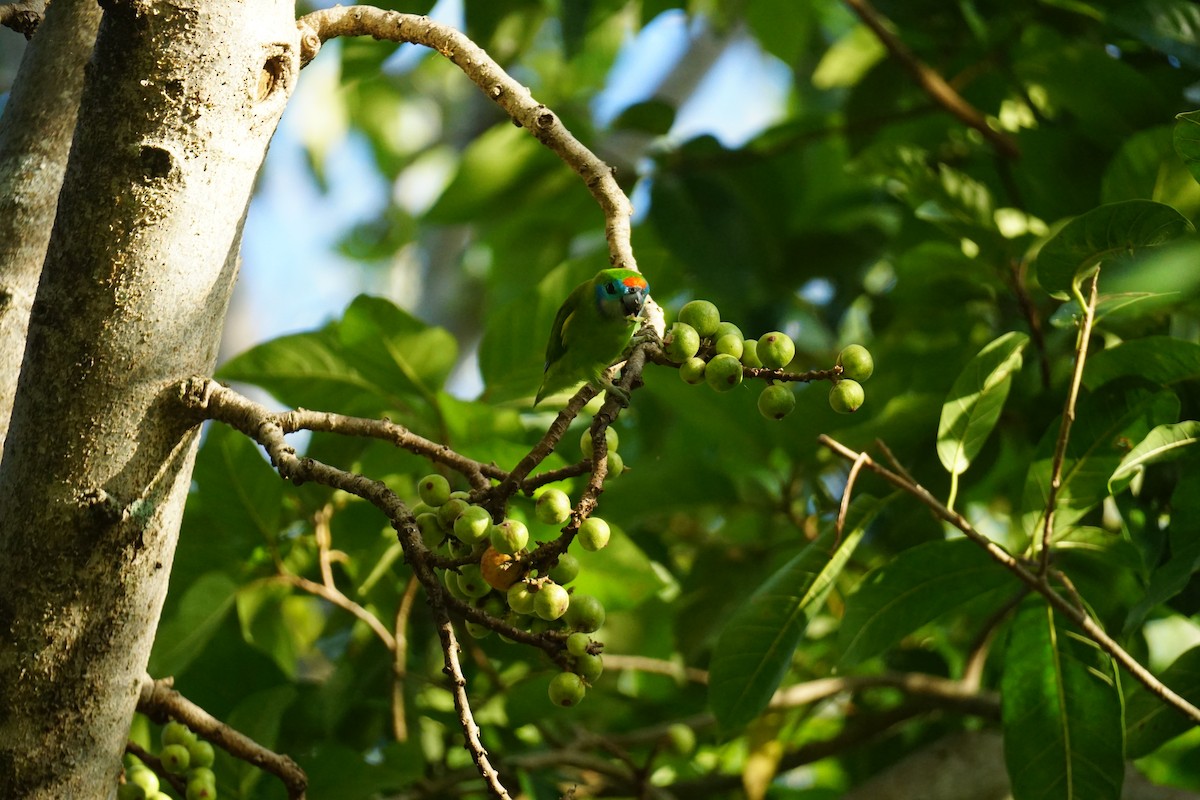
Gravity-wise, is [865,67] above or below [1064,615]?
above

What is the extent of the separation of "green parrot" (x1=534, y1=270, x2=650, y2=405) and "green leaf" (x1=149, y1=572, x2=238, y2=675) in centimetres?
81

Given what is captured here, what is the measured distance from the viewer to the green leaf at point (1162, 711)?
4.38ft

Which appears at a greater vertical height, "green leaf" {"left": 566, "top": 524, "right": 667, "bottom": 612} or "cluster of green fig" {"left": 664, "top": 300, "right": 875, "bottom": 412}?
"cluster of green fig" {"left": 664, "top": 300, "right": 875, "bottom": 412}

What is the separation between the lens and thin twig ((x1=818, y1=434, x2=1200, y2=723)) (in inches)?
45.5

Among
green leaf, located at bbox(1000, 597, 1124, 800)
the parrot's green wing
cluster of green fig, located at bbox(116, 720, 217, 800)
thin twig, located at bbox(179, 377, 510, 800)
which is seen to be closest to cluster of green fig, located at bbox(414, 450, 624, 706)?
thin twig, located at bbox(179, 377, 510, 800)

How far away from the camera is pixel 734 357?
3.20 feet

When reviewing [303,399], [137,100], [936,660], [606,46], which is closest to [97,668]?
[137,100]

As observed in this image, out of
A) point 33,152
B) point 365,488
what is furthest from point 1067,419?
point 33,152

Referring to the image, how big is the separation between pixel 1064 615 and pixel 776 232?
62.6 inches

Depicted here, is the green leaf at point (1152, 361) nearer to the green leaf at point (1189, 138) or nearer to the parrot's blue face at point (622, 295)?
the green leaf at point (1189, 138)

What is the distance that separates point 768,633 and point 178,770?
2.29 feet

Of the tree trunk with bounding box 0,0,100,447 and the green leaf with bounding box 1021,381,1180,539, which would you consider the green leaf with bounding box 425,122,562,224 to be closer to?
the tree trunk with bounding box 0,0,100,447

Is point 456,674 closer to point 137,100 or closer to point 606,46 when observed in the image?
point 137,100

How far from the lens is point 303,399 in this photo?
177 centimetres
